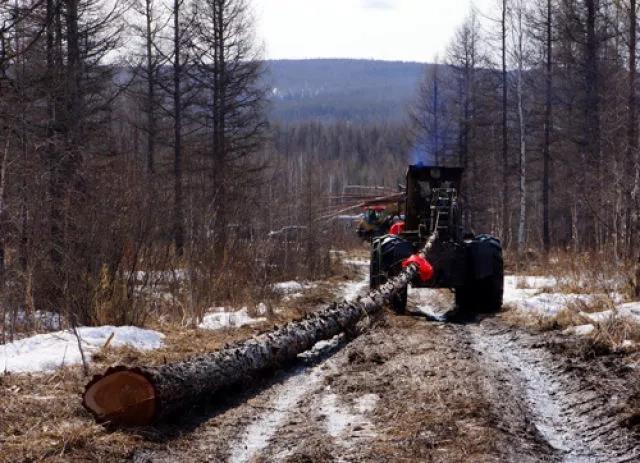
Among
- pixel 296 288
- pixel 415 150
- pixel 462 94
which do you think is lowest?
pixel 296 288

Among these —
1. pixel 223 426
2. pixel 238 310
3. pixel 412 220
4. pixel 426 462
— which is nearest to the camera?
pixel 426 462

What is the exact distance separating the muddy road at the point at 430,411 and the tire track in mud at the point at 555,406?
0.04 ft

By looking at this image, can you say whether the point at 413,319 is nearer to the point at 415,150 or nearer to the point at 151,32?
the point at 151,32

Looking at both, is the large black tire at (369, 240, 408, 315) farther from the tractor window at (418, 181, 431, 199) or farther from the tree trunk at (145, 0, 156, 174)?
the tree trunk at (145, 0, 156, 174)

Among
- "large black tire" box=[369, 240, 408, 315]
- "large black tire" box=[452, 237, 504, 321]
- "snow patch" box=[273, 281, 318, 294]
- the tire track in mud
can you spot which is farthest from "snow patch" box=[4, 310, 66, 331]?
"large black tire" box=[452, 237, 504, 321]

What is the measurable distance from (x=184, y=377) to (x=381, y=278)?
678cm

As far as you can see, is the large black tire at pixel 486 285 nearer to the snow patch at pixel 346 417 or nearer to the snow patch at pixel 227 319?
the snow patch at pixel 227 319

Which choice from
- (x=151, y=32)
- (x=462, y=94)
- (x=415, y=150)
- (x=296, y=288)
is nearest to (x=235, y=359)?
(x=296, y=288)

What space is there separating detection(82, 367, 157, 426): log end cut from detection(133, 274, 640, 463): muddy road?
25 cm

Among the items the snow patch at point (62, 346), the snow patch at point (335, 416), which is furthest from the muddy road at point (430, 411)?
the snow patch at point (62, 346)

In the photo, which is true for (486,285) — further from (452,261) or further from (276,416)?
(276,416)

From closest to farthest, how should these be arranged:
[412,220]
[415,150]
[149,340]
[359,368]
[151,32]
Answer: [359,368]
[149,340]
[412,220]
[151,32]
[415,150]

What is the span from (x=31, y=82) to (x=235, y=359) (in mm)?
8208

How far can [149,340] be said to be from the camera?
812cm
